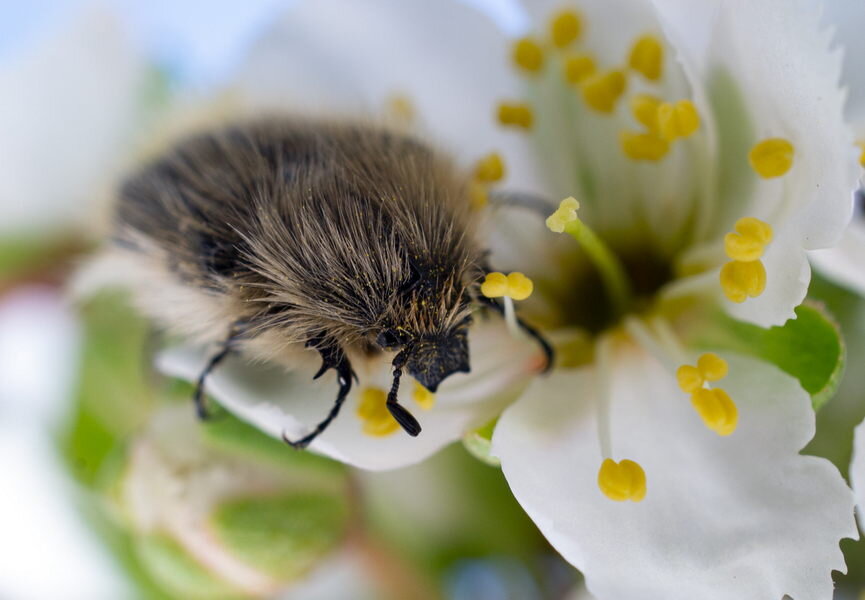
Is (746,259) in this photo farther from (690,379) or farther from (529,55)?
(529,55)

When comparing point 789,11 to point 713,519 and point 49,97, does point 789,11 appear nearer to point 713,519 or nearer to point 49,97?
point 713,519

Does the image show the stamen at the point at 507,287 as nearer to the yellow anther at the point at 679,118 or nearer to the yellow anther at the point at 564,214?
the yellow anther at the point at 564,214

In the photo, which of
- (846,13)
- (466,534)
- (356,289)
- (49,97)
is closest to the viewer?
(356,289)

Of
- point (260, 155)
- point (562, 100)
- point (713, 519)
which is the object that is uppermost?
point (260, 155)

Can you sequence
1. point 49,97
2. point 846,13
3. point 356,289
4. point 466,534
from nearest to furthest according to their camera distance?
point 356,289, point 846,13, point 466,534, point 49,97

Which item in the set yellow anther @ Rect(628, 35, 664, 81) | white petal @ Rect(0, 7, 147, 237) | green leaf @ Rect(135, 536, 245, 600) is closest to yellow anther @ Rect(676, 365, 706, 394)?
yellow anther @ Rect(628, 35, 664, 81)

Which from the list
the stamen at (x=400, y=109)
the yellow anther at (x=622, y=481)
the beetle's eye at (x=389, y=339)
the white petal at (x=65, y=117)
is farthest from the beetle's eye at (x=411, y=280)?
the white petal at (x=65, y=117)

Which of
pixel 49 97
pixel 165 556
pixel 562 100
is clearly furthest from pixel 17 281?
pixel 562 100

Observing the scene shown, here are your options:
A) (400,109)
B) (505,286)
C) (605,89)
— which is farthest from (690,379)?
(400,109)
